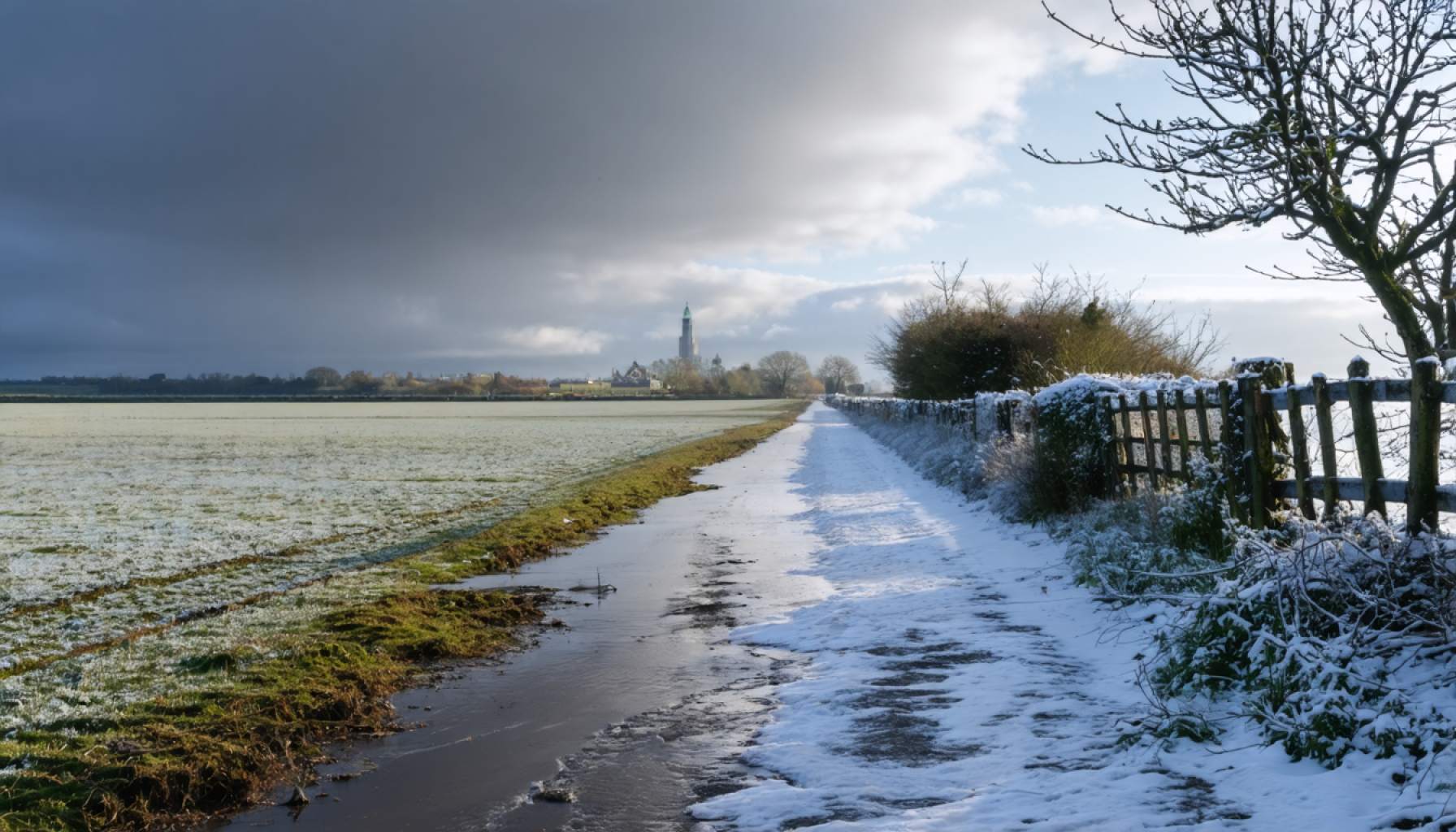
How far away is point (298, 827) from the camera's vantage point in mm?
4820

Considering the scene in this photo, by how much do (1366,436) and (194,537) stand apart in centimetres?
1491

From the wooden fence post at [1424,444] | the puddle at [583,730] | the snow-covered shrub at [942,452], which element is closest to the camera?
the puddle at [583,730]

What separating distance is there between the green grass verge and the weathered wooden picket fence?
671 centimetres

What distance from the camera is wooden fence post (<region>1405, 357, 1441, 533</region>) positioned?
19.8ft

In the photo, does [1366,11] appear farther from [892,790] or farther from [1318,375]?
[892,790]

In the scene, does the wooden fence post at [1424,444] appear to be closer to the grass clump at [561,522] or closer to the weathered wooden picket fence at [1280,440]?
the weathered wooden picket fence at [1280,440]

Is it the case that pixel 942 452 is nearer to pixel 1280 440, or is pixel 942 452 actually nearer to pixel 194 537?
pixel 1280 440

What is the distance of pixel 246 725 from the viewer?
6039mm

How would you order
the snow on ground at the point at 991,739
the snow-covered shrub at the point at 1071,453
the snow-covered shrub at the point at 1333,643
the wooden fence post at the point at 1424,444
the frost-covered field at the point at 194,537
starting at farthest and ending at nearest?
the snow-covered shrub at the point at 1071,453
the frost-covered field at the point at 194,537
the wooden fence post at the point at 1424,444
the snow-covered shrub at the point at 1333,643
the snow on ground at the point at 991,739

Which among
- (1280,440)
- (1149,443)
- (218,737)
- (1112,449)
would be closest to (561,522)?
(1112,449)

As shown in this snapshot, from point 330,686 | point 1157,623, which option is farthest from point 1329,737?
point 330,686

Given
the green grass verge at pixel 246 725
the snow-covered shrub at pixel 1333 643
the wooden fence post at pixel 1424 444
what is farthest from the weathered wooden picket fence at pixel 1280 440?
the green grass verge at pixel 246 725

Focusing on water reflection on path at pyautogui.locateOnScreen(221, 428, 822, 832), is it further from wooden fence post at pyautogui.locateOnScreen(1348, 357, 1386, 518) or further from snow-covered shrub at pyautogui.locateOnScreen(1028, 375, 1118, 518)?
snow-covered shrub at pyautogui.locateOnScreen(1028, 375, 1118, 518)

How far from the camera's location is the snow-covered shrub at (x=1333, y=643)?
4.71m
